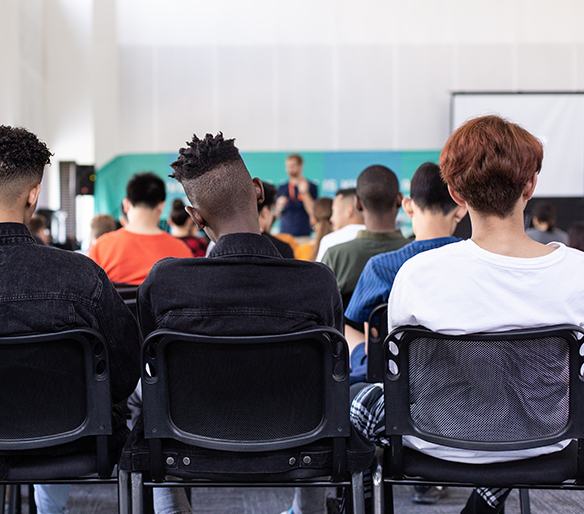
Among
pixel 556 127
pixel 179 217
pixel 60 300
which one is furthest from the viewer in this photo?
pixel 556 127

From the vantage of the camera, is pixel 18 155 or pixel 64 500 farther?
pixel 64 500

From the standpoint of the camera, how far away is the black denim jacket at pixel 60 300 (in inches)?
49.3

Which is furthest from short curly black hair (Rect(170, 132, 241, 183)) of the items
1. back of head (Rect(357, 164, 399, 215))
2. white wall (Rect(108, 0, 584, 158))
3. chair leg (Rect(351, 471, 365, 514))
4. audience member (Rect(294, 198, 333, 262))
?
white wall (Rect(108, 0, 584, 158))

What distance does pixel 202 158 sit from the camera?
54.5 inches

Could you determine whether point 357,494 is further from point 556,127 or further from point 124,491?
point 556,127

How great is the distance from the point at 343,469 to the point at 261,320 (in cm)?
36

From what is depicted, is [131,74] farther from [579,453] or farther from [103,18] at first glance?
[579,453]

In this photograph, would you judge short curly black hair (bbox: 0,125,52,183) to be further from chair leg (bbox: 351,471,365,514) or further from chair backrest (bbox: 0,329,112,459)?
chair leg (bbox: 351,471,365,514)

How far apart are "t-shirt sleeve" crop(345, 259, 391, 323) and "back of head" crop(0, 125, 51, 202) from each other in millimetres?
970

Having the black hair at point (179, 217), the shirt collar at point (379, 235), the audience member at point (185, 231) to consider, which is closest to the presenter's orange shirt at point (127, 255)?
the shirt collar at point (379, 235)

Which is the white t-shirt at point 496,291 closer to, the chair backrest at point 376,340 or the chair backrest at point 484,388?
the chair backrest at point 484,388

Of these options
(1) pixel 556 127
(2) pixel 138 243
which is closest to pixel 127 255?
(2) pixel 138 243

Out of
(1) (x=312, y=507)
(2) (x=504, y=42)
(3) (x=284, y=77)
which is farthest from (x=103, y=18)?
(1) (x=312, y=507)

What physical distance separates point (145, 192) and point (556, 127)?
23.4ft
